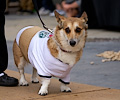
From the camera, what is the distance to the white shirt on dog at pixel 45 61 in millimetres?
5047

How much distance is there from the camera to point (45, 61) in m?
5.08

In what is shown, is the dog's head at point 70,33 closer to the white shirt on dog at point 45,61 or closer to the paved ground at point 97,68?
the white shirt on dog at point 45,61

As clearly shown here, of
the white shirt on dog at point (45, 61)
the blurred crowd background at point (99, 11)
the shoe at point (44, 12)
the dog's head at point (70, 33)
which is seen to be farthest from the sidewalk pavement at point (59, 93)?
the shoe at point (44, 12)

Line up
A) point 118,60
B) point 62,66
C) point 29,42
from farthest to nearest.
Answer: point 118,60 → point 29,42 → point 62,66

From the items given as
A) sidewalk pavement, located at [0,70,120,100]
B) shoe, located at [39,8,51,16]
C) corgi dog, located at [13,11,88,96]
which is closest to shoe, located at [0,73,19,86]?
sidewalk pavement, located at [0,70,120,100]

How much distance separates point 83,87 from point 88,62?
76.8 inches

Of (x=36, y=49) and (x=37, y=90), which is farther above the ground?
(x=36, y=49)

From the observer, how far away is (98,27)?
1164 centimetres

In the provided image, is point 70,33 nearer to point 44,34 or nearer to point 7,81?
point 44,34

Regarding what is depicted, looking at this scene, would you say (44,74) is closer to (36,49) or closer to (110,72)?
(36,49)

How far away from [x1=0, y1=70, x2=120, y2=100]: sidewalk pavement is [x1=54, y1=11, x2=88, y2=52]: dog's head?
0.67m

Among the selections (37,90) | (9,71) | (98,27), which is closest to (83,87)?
(37,90)

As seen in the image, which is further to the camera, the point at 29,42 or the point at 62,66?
the point at 29,42

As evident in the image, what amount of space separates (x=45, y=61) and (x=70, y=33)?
1.71 ft
